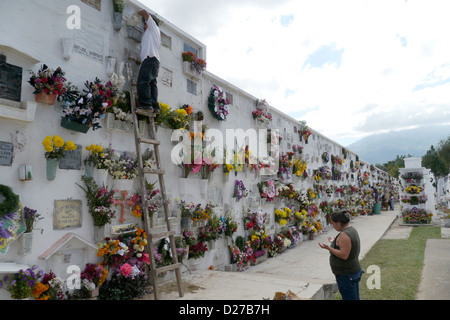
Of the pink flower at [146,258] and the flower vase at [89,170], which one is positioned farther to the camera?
the pink flower at [146,258]

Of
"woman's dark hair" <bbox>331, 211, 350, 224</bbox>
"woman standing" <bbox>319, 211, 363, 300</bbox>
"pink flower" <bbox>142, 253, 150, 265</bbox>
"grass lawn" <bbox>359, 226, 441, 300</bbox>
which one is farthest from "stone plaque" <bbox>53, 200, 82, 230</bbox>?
"grass lawn" <bbox>359, 226, 441, 300</bbox>

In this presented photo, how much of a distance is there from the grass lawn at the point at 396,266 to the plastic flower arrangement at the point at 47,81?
540cm

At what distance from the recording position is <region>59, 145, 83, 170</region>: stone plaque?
4.00 meters

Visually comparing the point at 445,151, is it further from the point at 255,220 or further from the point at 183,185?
the point at 183,185

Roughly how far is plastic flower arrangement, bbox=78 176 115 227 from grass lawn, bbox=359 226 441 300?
165 inches

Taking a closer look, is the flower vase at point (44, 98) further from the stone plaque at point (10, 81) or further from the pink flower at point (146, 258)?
the pink flower at point (146, 258)

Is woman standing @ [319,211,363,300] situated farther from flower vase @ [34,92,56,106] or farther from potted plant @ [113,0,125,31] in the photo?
potted plant @ [113,0,125,31]

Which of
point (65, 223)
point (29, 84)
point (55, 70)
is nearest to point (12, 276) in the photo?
point (65, 223)

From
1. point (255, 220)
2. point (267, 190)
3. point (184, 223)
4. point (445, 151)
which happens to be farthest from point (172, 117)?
point (445, 151)

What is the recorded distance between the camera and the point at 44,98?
147 inches

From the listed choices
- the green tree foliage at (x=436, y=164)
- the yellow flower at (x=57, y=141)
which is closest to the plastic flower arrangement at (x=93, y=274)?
the yellow flower at (x=57, y=141)

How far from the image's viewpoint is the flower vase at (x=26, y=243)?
343 cm

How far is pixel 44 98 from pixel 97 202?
1448mm
